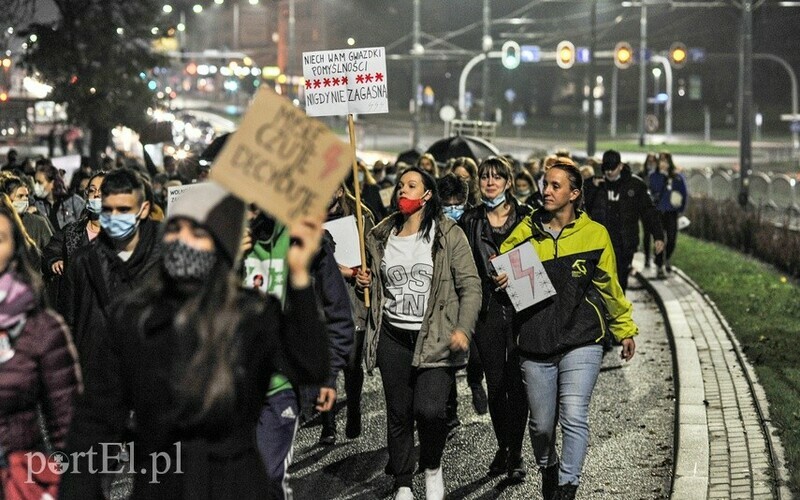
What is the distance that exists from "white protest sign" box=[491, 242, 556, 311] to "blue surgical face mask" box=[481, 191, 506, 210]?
4.27ft

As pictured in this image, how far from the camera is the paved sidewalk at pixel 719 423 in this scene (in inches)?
290

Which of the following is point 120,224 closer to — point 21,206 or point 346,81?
point 346,81

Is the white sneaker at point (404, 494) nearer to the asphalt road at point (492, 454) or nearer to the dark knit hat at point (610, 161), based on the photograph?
the asphalt road at point (492, 454)

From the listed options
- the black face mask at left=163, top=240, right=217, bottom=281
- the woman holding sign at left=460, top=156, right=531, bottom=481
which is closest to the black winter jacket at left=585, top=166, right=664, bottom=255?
the woman holding sign at left=460, top=156, right=531, bottom=481

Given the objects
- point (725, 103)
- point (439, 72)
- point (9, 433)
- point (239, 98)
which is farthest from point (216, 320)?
point (239, 98)

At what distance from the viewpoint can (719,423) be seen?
899 centimetres

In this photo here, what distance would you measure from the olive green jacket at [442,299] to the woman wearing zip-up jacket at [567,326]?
32 centimetres

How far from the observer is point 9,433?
4246 mm

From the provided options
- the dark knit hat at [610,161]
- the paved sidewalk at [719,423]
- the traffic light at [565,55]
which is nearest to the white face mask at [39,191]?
the dark knit hat at [610,161]

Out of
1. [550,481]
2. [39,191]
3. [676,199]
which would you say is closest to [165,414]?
[550,481]

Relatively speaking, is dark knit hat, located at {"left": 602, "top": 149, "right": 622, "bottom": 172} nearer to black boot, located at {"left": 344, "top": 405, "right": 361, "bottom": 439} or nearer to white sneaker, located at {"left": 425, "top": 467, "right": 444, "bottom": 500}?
black boot, located at {"left": 344, "top": 405, "right": 361, "bottom": 439}

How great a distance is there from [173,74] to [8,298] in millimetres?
154791

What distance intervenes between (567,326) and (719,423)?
283cm

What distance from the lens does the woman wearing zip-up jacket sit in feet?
21.6
